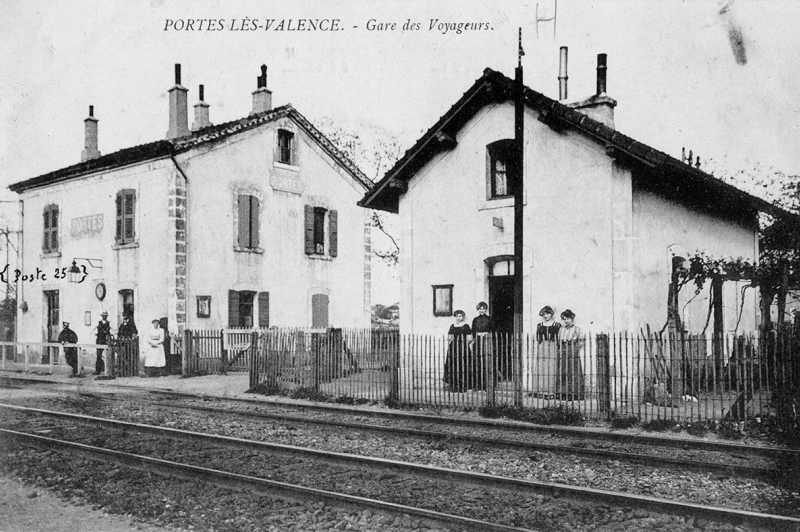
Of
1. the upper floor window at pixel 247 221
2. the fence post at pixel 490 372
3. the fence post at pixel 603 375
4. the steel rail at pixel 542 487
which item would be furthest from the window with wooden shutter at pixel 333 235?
the steel rail at pixel 542 487

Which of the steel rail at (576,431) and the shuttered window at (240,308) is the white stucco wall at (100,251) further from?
the steel rail at (576,431)

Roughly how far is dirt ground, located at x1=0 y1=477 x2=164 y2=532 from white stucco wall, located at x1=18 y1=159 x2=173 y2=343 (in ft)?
44.7

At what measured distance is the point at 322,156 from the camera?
24.4m

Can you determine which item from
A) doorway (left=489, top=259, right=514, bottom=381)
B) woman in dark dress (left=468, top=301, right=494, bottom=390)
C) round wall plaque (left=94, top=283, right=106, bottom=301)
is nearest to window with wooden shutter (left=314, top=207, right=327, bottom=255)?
round wall plaque (left=94, top=283, right=106, bottom=301)

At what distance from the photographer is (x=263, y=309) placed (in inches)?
859

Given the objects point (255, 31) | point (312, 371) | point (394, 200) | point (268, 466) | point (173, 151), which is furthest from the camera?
point (173, 151)

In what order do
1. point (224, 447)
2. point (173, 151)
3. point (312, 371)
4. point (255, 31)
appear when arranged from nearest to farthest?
point (224, 447)
point (255, 31)
point (312, 371)
point (173, 151)

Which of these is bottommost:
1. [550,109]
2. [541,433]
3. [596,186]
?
[541,433]

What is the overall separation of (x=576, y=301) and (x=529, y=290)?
1.02m

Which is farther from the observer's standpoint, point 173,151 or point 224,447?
point 173,151

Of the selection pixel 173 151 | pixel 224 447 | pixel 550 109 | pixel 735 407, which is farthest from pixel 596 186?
pixel 173 151

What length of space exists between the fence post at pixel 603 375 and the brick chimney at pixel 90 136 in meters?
A: 20.5

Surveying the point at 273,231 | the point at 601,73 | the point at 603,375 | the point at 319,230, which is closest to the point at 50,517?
the point at 603,375

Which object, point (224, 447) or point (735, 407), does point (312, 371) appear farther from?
point (735, 407)
